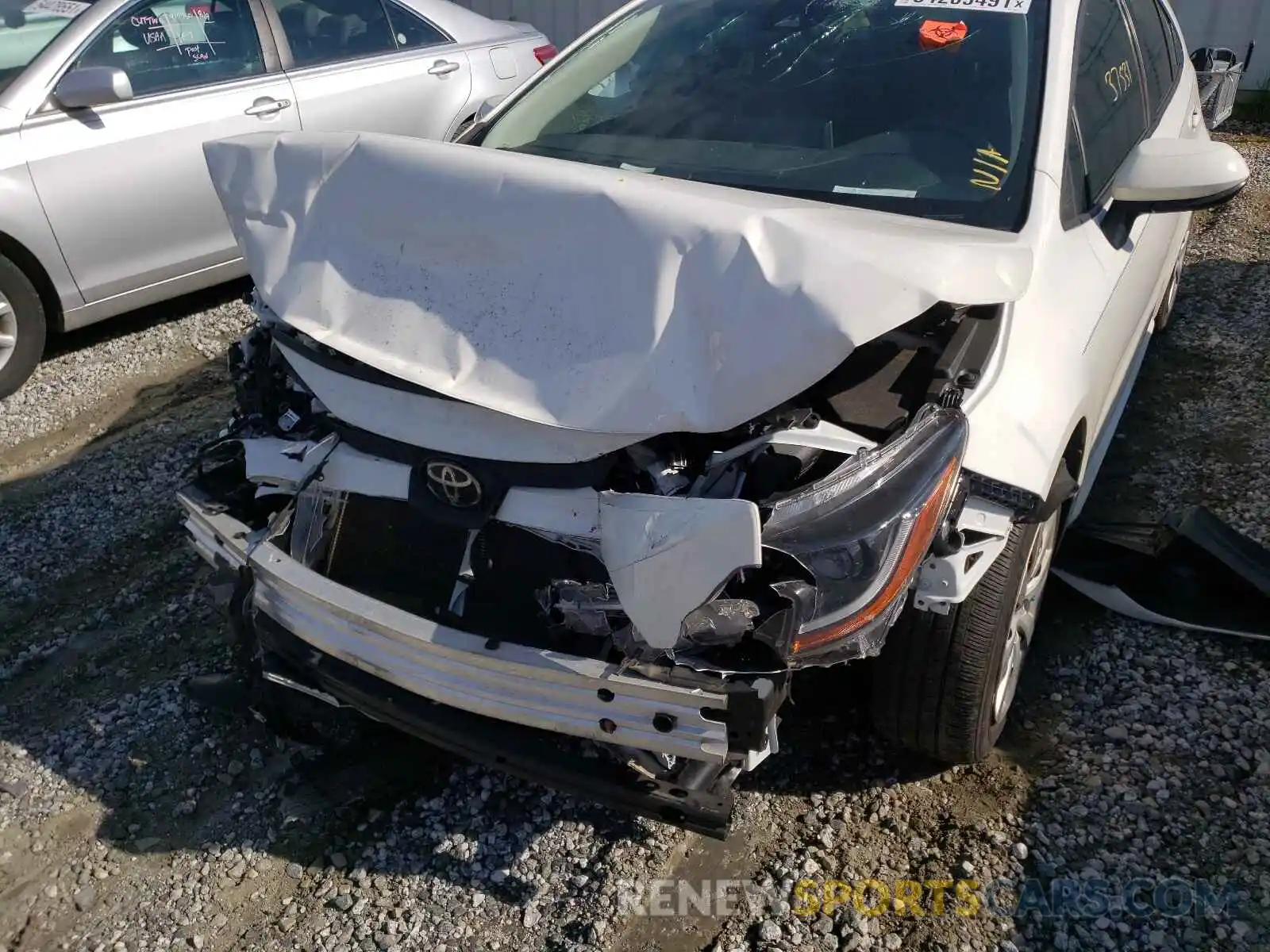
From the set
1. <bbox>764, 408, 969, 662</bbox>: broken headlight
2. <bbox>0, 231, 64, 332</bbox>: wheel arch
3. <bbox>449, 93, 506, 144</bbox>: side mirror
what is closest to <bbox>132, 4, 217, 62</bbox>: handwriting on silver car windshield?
<bbox>0, 231, 64, 332</bbox>: wheel arch

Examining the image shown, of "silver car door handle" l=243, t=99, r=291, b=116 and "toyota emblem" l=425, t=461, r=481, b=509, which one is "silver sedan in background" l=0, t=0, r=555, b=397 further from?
"toyota emblem" l=425, t=461, r=481, b=509

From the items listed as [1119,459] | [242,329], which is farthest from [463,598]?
[242,329]

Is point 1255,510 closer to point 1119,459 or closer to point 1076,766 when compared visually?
point 1119,459

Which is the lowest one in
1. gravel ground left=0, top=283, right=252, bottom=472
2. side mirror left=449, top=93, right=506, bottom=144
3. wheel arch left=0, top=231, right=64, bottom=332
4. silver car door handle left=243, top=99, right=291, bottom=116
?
gravel ground left=0, top=283, right=252, bottom=472

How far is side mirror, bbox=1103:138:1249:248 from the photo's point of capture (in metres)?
2.56

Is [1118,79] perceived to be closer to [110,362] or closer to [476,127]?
[476,127]

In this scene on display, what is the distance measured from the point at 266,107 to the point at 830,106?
3341mm

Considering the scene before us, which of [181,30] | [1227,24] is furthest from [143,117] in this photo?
[1227,24]

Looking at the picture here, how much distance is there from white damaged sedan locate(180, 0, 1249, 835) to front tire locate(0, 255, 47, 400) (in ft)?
8.04

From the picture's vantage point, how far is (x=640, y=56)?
133 inches

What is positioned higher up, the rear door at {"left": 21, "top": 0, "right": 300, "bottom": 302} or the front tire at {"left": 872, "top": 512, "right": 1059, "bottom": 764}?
the rear door at {"left": 21, "top": 0, "right": 300, "bottom": 302}

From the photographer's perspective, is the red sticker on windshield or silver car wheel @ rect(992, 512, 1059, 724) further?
the red sticker on windshield

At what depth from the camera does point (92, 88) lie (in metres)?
4.40

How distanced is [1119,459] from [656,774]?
2.65 meters
